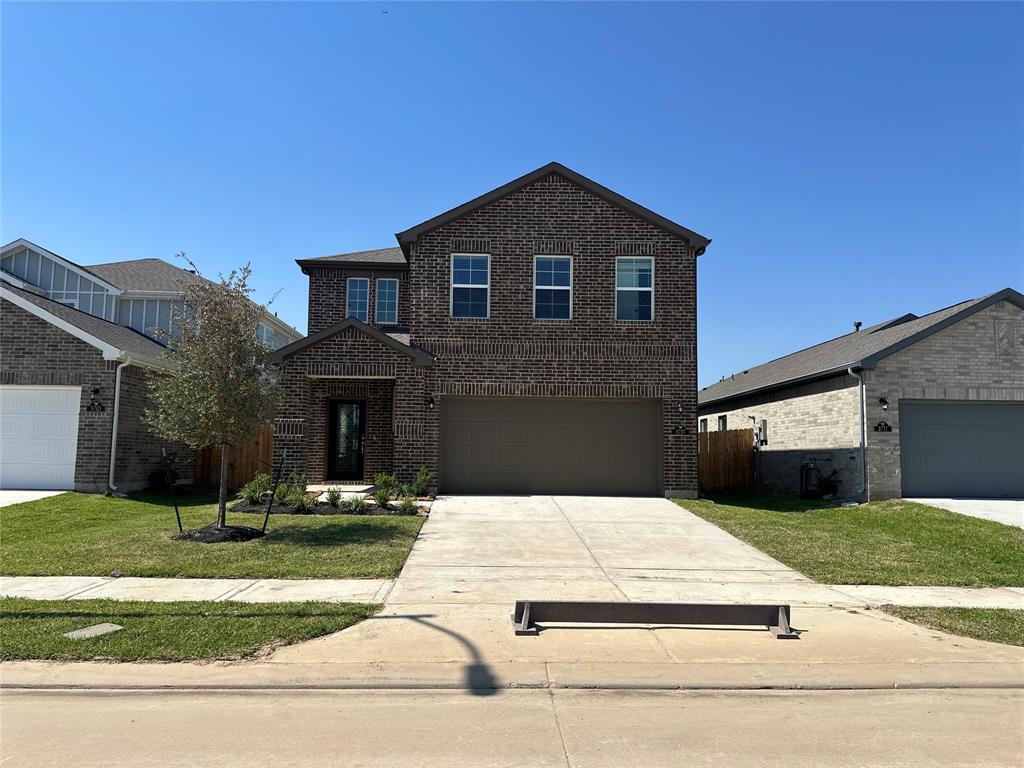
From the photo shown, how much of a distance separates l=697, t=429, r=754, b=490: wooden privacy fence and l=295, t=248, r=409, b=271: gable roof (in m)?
10.9

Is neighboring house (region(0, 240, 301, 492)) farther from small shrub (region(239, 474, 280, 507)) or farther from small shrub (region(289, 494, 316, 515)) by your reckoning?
small shrub (region(289, 494, 316, 515))

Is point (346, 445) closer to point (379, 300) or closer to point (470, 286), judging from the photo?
point (379, 300)

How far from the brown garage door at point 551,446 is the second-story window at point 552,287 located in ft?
7.20

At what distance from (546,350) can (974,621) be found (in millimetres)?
10849

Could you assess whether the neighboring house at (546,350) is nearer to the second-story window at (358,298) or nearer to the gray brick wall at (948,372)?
the second-story window at (358,298)

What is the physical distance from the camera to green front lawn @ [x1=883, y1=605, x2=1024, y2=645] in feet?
21.9

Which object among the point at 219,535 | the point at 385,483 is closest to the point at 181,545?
the point at 219,535

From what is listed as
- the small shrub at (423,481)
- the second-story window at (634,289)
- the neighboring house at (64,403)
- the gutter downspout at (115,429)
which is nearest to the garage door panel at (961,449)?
the second-story window at (634,289)

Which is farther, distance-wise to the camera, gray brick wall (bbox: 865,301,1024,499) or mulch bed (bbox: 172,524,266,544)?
gray brick wall (bbox: 865,301,1024,499)

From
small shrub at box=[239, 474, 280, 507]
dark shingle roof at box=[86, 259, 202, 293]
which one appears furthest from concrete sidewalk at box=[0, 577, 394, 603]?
dark shingle roof at box=[86, 259, 202, 293]

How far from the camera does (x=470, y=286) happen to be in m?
17.0

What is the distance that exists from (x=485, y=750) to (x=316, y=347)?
13.0 meters

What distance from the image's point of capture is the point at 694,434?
16.6 meters

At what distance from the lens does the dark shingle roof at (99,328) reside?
53.2 feet
